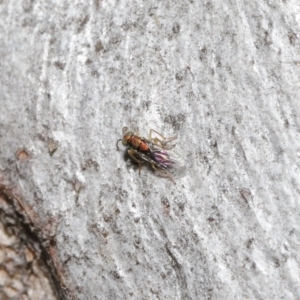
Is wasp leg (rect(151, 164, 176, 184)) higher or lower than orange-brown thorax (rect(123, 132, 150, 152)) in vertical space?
lower

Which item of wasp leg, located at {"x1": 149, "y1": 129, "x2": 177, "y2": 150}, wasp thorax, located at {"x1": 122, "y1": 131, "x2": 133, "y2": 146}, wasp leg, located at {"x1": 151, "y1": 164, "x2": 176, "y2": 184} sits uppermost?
wasp leg, located at {"x1": 149, "y1": 129, "x2": 177, "y2": 150}

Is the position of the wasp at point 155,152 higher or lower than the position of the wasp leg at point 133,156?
higher

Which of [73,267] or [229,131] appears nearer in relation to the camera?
[229,131]

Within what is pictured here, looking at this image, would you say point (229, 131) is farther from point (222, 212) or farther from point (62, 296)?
point (62, 296)

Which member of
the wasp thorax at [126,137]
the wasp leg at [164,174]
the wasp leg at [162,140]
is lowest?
the wasp leg at [164,174]

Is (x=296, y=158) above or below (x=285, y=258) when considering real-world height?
above

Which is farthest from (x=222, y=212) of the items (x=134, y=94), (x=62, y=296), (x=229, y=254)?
(x=62, y=296)

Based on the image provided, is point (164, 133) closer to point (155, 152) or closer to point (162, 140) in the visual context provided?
point (162, 140)

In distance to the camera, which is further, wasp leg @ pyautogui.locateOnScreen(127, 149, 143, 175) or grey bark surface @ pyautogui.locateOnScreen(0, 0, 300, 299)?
wasp leg @ pyautogui.locateOnScreen(127, 149, 143, 175)
